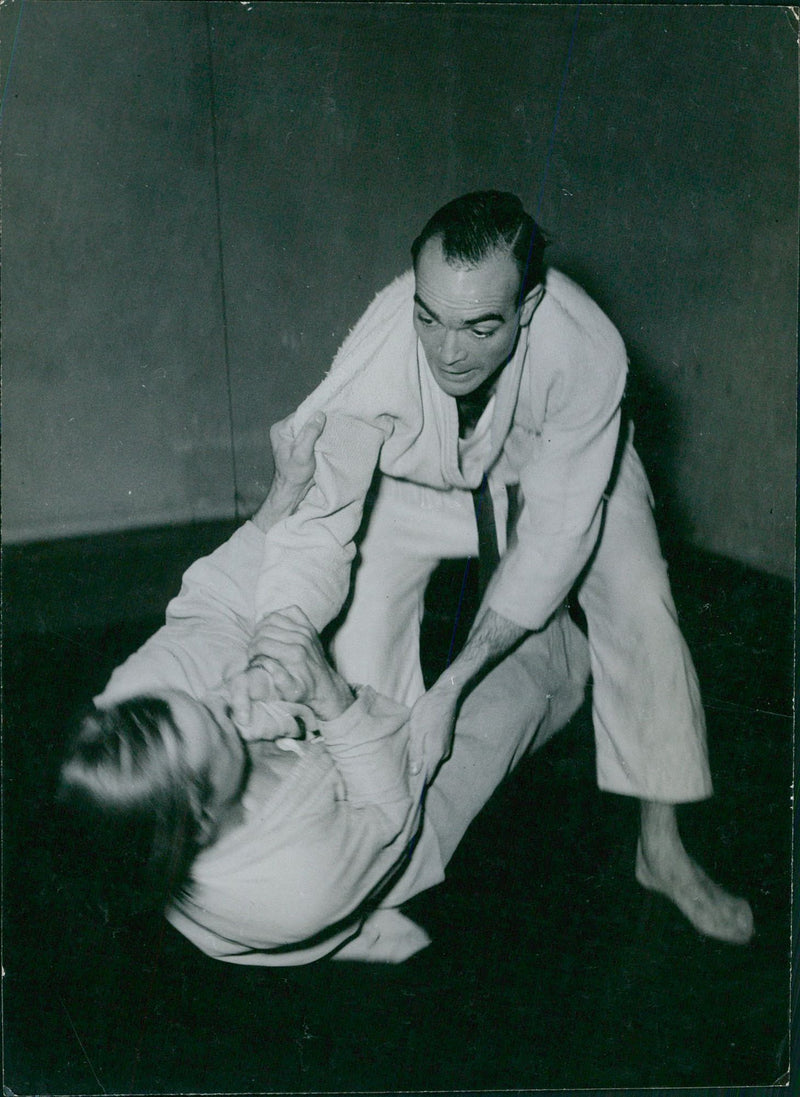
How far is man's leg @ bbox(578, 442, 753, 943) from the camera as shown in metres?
1.36

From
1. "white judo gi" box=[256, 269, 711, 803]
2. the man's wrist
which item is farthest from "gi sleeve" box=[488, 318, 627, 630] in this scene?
the man's wrist

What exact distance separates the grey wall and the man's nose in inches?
4.3

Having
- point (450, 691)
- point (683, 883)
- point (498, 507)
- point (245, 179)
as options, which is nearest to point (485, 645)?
point (450, 691)

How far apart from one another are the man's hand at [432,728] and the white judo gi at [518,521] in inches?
0.9

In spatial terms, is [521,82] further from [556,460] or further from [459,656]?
[459,656]

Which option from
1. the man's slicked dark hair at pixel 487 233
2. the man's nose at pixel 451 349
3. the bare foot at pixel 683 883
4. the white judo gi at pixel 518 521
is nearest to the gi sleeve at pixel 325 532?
the white judo gi at pixel 518 521

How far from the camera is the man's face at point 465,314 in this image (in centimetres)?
122

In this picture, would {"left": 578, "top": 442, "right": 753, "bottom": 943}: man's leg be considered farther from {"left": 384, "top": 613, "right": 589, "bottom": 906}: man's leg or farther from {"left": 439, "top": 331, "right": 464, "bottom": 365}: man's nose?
{"left": 439, "top": 331, "right": 464, "bottom": 365}: man's nose

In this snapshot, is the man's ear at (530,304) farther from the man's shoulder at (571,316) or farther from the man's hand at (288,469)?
the man's hand at (288,469)

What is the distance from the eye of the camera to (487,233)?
1.23m

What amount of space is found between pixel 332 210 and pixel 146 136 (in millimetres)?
249

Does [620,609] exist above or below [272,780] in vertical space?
above

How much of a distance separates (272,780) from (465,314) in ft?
1.96

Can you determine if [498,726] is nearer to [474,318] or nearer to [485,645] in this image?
[485,645]
